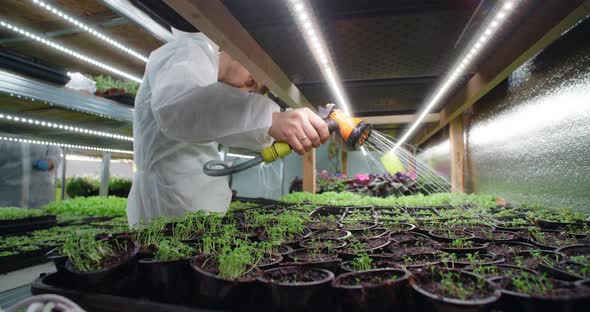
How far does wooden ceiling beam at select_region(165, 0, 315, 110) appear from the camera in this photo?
1407 millimetres

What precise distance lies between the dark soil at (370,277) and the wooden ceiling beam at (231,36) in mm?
1235

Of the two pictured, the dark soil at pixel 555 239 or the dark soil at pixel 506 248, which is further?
the dark soil at pixel 555 239

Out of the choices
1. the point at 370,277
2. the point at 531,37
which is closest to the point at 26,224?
the point at 370,277

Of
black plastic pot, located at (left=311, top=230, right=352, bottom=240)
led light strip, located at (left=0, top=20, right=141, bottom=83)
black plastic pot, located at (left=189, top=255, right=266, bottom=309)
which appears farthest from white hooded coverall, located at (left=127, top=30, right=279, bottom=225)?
led light strip, located at (left=0, top=20, right=141, bottom=83)

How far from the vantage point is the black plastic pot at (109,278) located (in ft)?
3.30

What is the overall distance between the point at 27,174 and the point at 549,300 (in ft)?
24.6

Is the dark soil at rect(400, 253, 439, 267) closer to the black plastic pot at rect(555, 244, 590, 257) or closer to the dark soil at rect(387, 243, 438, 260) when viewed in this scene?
the dark soil at rect(387, 243, 438, 260)

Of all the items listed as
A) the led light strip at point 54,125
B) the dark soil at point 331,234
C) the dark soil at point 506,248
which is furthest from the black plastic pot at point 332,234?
the led light strip at point 54,125

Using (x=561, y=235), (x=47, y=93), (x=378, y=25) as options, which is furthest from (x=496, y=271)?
(x=47, y=93)

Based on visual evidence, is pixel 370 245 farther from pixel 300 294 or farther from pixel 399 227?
pixel 300 294

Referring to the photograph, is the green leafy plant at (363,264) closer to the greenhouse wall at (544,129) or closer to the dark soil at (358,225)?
the dark soil at (358,225)

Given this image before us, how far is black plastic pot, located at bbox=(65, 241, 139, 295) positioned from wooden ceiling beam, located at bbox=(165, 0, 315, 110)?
1022 millimetres

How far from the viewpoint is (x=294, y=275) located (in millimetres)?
1008

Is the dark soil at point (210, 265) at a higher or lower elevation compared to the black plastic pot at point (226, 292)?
higher
